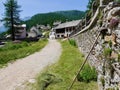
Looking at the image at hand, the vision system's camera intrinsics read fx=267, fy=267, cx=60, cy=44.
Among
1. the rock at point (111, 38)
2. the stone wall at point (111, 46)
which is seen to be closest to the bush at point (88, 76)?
the stone wall at point (111, 46)

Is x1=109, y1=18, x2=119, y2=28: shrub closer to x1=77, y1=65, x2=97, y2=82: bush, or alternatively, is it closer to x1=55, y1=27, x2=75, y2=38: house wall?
x1=77, y1=65, x2=97, y2=82: bush

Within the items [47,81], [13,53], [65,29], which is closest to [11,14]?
[65,29]

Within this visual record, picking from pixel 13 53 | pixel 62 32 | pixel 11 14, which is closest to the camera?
pixel 13 53

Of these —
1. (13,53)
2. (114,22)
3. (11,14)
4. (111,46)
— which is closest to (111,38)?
(111,46)

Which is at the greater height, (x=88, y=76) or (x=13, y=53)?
(x=88, y=76)

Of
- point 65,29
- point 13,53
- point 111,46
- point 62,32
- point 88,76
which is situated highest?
point 111,46

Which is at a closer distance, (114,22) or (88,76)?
(114,22)

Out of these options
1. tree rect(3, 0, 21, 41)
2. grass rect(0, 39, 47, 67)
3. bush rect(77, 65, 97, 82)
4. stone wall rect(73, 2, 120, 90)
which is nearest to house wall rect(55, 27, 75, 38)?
tree rect(3, 0, 21, 41)

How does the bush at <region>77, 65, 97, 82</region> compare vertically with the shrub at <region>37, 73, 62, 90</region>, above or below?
above

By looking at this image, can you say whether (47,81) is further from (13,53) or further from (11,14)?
(11,14)

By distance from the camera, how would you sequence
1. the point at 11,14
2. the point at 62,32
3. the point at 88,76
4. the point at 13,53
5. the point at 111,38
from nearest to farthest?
1. the point at 111,38
2. the point at 88,76
3. the point at 13,53
4. the point at 11,14
5. the point at 62,32

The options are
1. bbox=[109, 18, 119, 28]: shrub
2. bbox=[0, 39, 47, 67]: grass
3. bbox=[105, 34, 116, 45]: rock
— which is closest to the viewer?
bbox=[109, 18, 119, 28]: shrub

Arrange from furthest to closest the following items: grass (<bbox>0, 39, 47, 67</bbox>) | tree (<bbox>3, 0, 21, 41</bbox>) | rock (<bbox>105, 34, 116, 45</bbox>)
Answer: tree (<bbox>3, 0, 21, 41</bbox>), grass (<bbox>0, 39, 47, 67</bbox>), rock (<bbox>105, 34, 116, 45</bbox>)

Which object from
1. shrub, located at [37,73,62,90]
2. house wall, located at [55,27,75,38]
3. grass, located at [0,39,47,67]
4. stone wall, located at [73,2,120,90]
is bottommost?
house wall, located at [55,27,75,38]
